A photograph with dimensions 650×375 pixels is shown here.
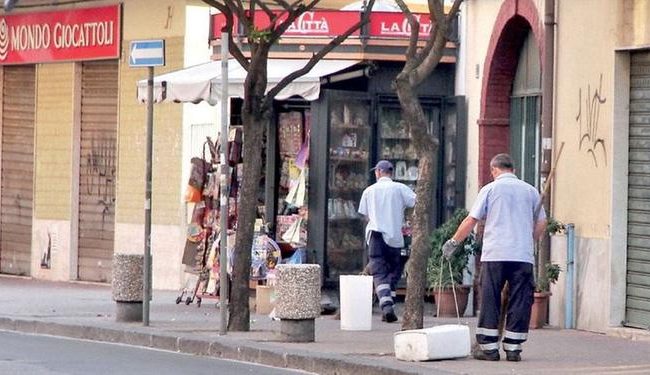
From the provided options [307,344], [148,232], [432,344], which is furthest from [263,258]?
[432,344]

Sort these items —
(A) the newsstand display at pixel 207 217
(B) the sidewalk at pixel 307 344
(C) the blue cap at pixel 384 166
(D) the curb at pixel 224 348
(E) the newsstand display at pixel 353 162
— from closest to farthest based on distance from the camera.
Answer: (B) the sidewalk at pixel 307 344 → (D) the curb at pixel 224 348 → (C) the blue cap at pixel 384 166 → (E) the newsstand display at pixel 353 162 → (A) the newsstand display at pixel 207 217

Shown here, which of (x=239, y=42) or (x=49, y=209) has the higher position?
(x=239, y=42)

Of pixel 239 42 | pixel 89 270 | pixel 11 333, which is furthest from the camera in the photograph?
pixel 89 270

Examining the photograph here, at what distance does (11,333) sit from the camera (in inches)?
728

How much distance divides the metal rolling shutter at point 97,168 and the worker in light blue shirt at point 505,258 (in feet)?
42.4

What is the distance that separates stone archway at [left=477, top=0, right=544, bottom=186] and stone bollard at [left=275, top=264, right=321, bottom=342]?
504 centimetres

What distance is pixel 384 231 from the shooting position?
62.1ft

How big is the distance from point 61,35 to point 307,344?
42.4ft

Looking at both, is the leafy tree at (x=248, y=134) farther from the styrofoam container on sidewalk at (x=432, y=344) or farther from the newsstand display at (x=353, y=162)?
the styrofoam container on sidewalk at (x=432, y=344)

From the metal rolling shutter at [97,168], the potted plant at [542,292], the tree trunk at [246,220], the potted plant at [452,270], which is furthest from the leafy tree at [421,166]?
the metal rolling shutter at [97,168]

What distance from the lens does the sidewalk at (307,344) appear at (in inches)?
551

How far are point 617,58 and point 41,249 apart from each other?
44.1 feet

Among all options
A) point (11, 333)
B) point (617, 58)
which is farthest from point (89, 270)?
point (617, 58)

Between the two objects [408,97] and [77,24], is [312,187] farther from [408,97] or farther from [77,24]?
[77,24]
